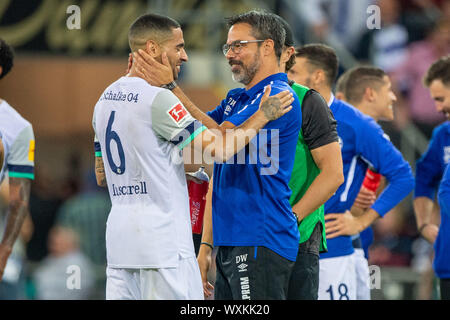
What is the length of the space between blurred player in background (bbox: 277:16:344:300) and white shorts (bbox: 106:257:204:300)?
672 mm

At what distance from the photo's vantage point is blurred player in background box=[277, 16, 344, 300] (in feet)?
16.2

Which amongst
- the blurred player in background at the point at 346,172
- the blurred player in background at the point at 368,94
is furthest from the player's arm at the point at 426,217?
the blurred player in background at the point at 346,172

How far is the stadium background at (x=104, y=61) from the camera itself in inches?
422

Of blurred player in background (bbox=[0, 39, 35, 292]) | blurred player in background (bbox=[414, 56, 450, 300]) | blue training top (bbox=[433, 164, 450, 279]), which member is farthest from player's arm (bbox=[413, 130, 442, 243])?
blurred player in background (bbox=[0, 39, 35, 292])

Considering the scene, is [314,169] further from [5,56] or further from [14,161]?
[5,56]

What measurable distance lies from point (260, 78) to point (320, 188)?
2.55 feet

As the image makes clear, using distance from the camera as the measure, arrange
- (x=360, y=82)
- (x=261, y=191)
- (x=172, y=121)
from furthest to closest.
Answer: (x=360, y=82)
(x=261, y=191)
(x=172, y=121)

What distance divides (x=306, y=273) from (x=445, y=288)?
1.61 meters

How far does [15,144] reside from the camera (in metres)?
5.70

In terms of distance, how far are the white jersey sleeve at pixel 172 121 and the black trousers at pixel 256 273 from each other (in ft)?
Answer: 2.30

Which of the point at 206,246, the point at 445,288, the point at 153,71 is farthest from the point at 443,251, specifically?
the point at 153,71

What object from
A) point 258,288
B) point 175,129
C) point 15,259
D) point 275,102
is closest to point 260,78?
point 275,102

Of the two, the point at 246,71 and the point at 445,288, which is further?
the point at 445,288
